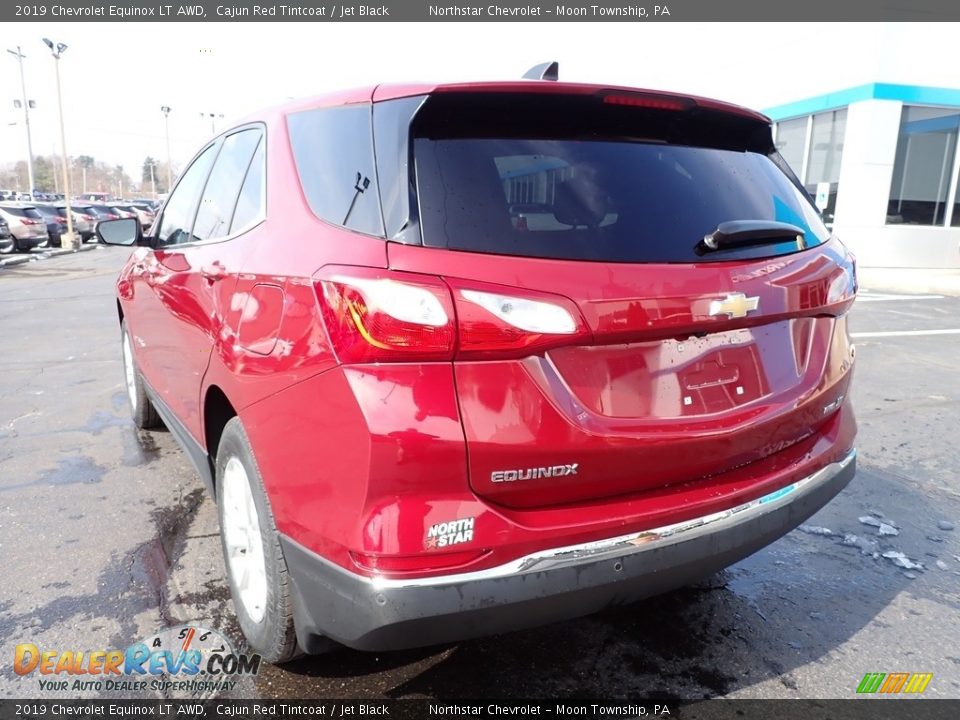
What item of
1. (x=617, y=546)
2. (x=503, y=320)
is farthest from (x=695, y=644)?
(x=503, y=320)

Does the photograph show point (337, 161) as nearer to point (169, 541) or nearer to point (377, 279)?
point (377, 279)

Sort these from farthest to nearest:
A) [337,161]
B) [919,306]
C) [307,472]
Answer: [919,306], [337,161], [307,472]

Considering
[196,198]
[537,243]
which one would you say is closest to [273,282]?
[537,243]

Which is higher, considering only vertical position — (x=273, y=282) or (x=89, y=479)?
(x=273, y=282)

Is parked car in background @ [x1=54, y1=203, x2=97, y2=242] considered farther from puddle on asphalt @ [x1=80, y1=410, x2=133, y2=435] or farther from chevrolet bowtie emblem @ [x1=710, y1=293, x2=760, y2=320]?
chevrolet bowtie emblem @ [x1=710, y1=293, x2=760, y2=320]

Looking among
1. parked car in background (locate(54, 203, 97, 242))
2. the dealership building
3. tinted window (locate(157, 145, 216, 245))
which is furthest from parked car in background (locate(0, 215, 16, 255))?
the dealership building

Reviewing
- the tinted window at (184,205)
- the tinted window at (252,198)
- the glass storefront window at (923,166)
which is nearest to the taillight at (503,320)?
the tinted window at (252,198)

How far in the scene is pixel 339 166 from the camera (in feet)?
6.67

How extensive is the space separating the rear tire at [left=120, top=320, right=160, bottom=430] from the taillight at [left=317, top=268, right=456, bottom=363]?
130 inches

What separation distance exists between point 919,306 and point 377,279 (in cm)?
1210

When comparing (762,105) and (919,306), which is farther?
(762,105)

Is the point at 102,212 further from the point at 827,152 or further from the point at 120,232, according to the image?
the point at 120,232

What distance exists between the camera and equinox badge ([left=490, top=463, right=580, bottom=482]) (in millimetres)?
1695

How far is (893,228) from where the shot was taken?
55.5ft
